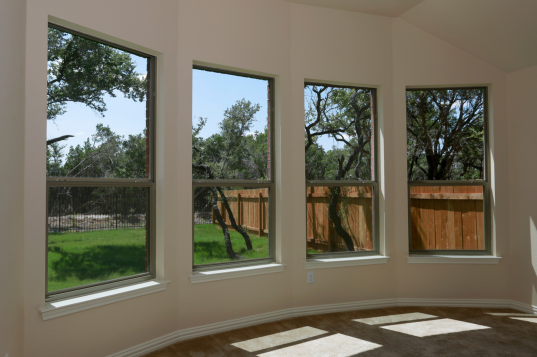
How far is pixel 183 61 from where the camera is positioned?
3467 mm

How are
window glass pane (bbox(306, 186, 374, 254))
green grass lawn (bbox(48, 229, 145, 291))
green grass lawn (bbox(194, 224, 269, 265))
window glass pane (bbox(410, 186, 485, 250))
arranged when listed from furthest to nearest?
window glass pane (bbox(410, 186, 485, 250)) < window glass pane (bbox(306, 186, 374, 254)) < green grass lawn (bbox(194, 224, 269, 265)) < green grass lawn (bbox(48, 229, 145, 291))

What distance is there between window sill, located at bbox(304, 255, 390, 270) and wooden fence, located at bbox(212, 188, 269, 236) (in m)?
0.58

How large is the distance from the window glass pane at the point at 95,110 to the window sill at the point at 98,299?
2.78 ft

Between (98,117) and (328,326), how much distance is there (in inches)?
105

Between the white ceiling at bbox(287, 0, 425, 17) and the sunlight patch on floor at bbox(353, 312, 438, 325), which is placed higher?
the white ceiling at bbox(287, 0, 425, 17)

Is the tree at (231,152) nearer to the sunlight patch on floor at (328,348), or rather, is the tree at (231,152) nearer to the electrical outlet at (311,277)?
the electrical outlet at (311,277)

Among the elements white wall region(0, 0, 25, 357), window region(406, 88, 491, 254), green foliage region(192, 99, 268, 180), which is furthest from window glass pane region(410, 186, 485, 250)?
white wall region(0, 0, 25, 357)

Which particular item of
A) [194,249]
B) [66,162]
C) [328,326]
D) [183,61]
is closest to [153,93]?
[183,61]

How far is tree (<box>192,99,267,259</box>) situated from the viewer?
12.1 ft

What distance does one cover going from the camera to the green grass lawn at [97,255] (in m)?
2.73

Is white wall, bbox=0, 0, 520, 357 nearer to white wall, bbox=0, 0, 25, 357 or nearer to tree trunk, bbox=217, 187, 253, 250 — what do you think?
white wall, bbox=0, 0, 25, 357

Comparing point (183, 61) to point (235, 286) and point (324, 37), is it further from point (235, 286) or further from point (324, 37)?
point (235, 286)

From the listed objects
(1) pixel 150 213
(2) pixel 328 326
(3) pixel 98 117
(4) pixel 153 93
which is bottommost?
(2) pixel 328 326

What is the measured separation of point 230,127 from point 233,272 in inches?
53.1
